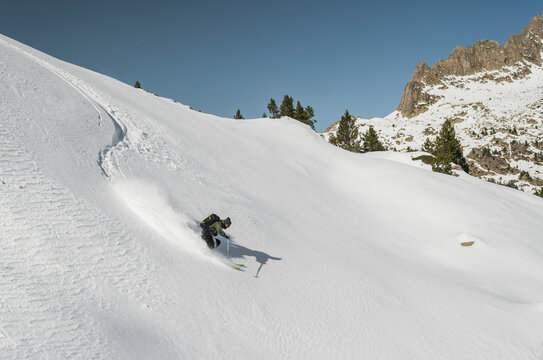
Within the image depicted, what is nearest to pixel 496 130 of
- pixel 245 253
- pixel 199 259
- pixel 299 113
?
pixel 299 113

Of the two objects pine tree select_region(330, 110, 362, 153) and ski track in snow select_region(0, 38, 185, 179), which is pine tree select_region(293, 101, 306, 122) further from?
ski track in snow select_region(0, 38, 185, 179)

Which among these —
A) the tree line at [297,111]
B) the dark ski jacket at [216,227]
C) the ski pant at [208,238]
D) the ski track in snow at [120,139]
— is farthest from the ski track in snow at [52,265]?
the tree line at [297,111]

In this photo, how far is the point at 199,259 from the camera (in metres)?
8.76

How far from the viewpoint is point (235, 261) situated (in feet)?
31.1

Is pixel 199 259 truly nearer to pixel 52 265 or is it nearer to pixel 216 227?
pixel 216 227

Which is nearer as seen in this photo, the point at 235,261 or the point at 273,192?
the point at 235,261

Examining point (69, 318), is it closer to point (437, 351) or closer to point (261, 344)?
point (261, 344)

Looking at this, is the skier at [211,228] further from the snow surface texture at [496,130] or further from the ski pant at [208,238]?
the snow surface texture at [496,130]

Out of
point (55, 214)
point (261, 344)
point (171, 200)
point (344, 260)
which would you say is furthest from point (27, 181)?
point (344, 260)

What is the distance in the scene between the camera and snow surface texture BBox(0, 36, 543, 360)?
598cm

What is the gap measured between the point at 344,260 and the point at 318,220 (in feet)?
14.2

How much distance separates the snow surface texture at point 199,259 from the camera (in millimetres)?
5984

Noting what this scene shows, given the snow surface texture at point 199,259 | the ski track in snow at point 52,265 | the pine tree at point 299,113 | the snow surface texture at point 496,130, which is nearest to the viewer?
the ski track in snow at point 52,265

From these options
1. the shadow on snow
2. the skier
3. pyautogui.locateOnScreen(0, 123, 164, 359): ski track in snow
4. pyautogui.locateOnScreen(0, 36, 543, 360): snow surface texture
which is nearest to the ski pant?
the skier
